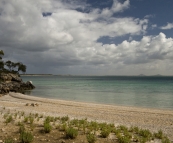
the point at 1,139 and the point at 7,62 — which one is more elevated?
the point at 7,62

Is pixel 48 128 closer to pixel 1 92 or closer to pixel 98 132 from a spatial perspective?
pixel 98 132

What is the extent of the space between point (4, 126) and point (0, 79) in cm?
6591

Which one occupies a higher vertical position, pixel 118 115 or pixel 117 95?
pixel 118 115

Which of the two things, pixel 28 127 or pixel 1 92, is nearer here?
pixel 28 127

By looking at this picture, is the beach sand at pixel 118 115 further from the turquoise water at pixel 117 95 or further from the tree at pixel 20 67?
the tree at pixel 20 67

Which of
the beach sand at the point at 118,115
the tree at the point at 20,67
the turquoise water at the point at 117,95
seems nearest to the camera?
the beach sand at the point at 118,115

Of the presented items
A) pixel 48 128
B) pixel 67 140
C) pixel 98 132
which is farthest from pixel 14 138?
pixel 98 132

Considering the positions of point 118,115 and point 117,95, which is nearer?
point 118,115

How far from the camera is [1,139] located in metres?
9.50

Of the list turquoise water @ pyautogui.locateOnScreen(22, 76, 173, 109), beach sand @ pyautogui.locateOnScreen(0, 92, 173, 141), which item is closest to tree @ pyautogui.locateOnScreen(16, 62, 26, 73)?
turquoise water @ pyautogui.locateOnScreen(22, 76, 173, 109)

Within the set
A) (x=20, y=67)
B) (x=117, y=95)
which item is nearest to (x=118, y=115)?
(x=117, y=95)

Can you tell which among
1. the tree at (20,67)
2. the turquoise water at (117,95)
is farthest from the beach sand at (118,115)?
Result: the tree at (20,67)

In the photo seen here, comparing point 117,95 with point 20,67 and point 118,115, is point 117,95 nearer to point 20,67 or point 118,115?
point 118,115

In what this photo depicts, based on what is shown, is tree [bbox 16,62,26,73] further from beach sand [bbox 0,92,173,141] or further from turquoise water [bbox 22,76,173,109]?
beach sand [bbox 0,92,173,141]
